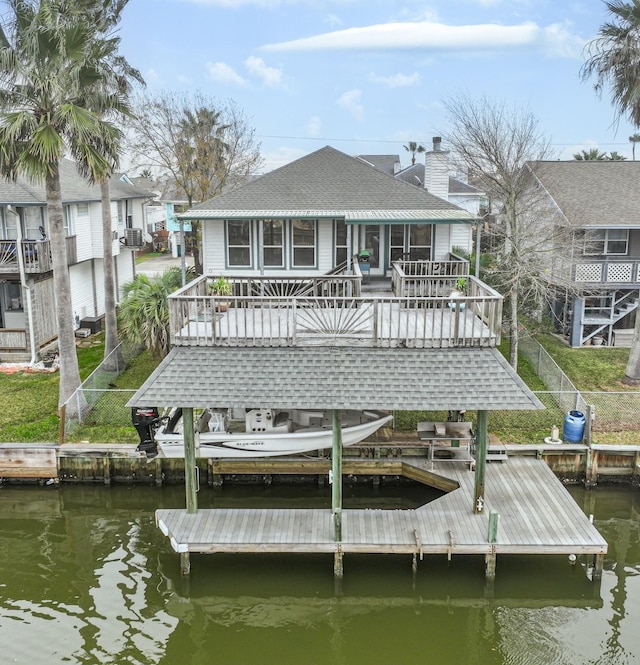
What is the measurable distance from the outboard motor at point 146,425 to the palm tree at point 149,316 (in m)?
6.05

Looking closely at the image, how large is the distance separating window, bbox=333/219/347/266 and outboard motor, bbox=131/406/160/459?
8.34 meters

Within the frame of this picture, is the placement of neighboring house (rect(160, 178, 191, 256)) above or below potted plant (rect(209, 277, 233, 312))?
above

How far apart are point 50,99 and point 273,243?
7578 millimetres

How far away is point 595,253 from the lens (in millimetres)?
25312

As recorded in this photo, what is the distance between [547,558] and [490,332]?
16.1 feet

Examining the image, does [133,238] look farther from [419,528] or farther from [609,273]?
[419,528]

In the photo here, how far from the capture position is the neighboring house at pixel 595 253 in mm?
24047

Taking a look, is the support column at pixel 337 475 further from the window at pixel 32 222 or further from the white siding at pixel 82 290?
the white siding at pixel 82 290

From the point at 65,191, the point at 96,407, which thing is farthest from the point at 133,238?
the point at 96,407

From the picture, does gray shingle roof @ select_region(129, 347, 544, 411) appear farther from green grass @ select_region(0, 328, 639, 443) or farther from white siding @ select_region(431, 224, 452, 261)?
white siding @ select_region(431, 224, 452, 261)

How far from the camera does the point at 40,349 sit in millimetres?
24281

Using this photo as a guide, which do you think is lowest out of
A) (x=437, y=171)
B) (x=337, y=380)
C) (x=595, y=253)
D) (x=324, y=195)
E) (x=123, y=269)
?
(x=337, y=380)

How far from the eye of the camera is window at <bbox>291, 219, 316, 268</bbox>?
21172 mm

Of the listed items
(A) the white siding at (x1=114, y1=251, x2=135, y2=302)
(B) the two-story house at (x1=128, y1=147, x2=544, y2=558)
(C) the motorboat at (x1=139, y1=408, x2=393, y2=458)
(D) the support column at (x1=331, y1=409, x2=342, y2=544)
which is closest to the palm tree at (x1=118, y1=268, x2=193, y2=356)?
(B) the two-story house at (x1=128, y1=147, x2=544, y2=558)
